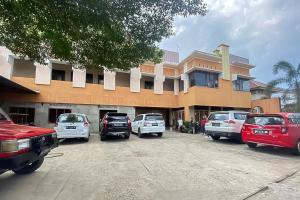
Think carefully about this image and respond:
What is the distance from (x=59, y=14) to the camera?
5.77 meters

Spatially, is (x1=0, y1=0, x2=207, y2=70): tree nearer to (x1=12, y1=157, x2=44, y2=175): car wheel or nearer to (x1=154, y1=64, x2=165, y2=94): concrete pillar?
(x1=12, y1=157, x2=44, y2=175): car wheel

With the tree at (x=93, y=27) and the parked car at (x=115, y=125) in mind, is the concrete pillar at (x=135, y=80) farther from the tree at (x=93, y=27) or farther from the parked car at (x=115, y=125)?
the tree at (x=93, y=27)

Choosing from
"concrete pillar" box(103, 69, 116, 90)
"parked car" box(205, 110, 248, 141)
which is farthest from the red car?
"concrete pillar" box(103, 69, 116, 90)

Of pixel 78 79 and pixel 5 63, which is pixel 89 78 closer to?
pixel 78 79

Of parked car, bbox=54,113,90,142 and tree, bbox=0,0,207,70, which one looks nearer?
tree, bbox=0,0,207,70

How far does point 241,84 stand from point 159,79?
9285 mm

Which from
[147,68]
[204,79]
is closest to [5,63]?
[147,68]

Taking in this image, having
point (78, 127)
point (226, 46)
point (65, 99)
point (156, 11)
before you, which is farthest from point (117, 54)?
point (226, 46)

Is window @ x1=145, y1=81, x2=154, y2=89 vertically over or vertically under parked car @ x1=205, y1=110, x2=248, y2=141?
over

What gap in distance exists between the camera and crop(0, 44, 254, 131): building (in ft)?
67.1

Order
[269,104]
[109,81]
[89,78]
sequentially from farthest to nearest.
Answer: [89,78]
[269,104]
[109,81]

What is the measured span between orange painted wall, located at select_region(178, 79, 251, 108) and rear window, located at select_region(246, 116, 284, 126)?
1133cm

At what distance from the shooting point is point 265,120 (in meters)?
10.1

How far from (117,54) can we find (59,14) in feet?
8.93
